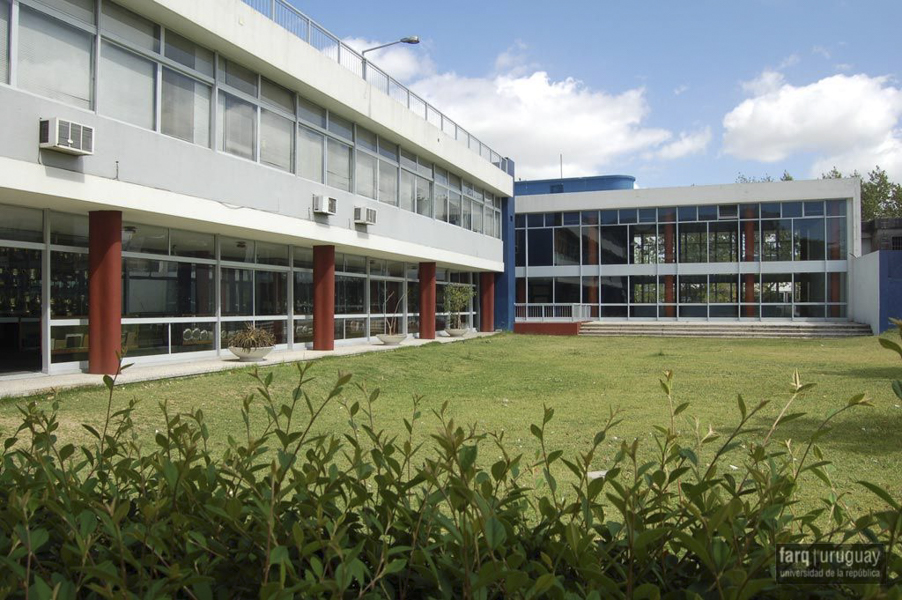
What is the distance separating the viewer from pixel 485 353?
69.4 ft

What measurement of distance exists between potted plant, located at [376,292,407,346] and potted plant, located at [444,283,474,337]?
2.91 meters

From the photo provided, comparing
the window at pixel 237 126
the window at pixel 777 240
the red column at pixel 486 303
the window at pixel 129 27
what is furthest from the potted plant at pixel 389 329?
the window at pixel 777 240

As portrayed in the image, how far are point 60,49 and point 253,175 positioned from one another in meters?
4.79

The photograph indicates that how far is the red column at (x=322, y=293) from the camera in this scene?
1894 centimetres

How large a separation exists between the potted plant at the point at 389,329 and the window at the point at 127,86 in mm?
11069

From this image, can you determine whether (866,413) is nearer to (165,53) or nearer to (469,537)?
(469,537)

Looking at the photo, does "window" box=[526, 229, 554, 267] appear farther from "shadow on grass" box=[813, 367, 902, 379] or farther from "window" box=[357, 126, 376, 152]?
"shadow on grass" box=[813, 367, 902, 379]

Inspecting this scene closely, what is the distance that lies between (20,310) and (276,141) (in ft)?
22.7

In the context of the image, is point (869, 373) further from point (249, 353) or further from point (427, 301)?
point (427, 301)

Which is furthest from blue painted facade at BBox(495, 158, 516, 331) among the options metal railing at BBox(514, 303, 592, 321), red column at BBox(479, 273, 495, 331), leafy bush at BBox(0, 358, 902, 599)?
leafy bush at BBox(0, 358, 902, 599)

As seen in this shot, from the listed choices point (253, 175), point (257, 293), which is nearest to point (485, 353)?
point (257, 293)

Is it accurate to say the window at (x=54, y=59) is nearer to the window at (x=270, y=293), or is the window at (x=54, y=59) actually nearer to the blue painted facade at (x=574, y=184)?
the window at (x=270, y=293)

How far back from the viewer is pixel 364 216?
765 inches

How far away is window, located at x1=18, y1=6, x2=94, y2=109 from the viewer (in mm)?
10547
